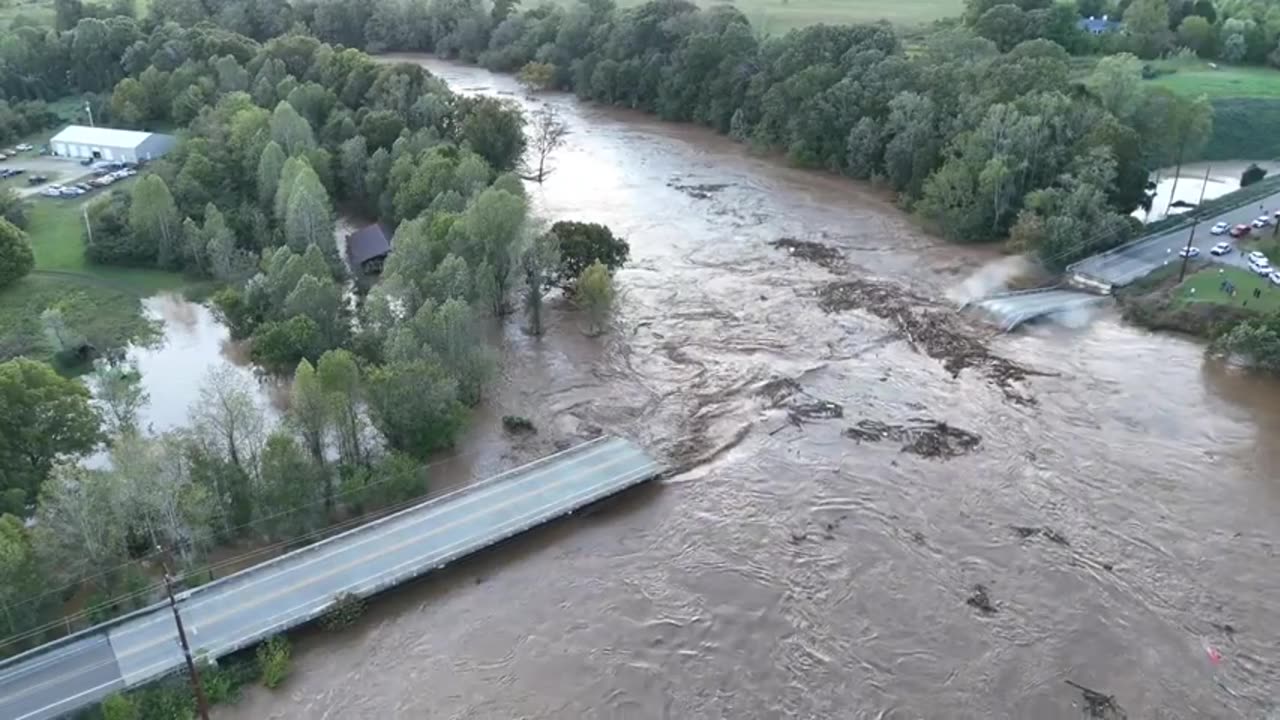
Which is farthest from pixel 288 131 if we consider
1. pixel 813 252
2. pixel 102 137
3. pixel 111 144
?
pixel 813 252

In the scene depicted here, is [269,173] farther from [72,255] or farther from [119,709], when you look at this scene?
[119,709]

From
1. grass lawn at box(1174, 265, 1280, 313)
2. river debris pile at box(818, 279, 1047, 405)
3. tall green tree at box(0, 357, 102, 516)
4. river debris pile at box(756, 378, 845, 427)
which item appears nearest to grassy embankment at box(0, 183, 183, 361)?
tall green tree at box(0, 357, 102, 516)

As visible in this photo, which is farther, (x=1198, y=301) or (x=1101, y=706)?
(x=1198, y=301)

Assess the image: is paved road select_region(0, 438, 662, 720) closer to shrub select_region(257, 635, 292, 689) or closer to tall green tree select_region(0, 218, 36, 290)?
shrub select_region(257, 635, 292, 689)

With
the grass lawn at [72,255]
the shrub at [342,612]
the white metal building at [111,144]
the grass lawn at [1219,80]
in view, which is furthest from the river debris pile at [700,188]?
the shrub at [342,612]

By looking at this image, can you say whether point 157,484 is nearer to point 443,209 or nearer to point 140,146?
point 443,209

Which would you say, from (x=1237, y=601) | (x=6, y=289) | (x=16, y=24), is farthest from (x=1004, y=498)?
(x=16, y=24)
